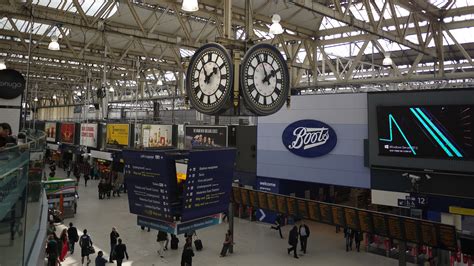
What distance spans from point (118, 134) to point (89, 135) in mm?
3277

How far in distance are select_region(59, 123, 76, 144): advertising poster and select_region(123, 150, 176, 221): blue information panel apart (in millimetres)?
23988

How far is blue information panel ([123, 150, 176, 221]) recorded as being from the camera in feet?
14.7

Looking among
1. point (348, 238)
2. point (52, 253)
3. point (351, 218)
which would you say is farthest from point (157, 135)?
point (351, 218)

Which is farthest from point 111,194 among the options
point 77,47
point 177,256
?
point 177,256

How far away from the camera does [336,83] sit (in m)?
19.9

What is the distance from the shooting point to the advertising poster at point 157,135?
1991cm

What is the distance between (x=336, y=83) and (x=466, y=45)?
7.32 meters

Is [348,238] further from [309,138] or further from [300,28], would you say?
[300,28]

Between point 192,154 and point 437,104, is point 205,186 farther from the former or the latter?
point 437,104

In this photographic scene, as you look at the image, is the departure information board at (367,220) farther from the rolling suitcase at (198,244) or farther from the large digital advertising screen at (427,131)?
the rolling suitcase at (198,244)

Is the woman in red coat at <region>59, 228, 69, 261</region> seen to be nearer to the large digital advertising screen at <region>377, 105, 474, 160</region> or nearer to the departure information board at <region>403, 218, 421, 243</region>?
the departure information board at <region>403, 218, 421, 243</region>

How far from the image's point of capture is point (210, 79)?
4.45 meters

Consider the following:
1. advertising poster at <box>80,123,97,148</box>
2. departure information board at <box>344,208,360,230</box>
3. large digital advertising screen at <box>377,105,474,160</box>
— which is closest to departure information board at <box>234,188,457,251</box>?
departure information board at <box>344,208,360,230</box>

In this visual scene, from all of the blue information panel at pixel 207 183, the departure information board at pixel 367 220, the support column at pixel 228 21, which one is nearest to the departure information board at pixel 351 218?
the departure information board at pixel 367 220
